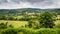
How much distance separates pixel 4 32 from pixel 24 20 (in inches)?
17.9

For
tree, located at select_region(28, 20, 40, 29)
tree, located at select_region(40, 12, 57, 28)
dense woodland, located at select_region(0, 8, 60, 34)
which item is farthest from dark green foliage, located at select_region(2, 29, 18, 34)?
tree, located at select_region(40, 12, 57, 28)

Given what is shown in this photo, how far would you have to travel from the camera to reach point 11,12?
10.8 feet

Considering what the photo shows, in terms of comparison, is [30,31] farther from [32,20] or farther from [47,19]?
[47,19]

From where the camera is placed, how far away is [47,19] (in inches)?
125

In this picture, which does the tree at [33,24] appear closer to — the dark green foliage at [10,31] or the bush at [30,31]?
the bush at [30,31]

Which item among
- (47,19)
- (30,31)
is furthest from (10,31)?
(47,19)

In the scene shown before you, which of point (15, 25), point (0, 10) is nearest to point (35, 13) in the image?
point (15, 25)

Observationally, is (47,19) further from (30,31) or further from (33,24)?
(30,31)

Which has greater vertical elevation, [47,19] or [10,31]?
[47,19]

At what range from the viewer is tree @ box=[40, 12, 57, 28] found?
314 cm

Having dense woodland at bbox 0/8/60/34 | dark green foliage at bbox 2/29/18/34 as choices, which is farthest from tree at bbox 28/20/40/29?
dark green foliage at bbox 2/29/18/34

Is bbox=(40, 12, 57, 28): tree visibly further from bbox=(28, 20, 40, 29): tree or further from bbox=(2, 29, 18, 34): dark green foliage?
bbox=(2, 29, 18, 34): dark green foliage

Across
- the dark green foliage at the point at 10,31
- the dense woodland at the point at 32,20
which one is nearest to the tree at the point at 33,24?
the dense woodland at the point at 32,20

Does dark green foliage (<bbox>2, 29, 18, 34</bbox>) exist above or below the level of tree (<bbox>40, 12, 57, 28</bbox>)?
below
